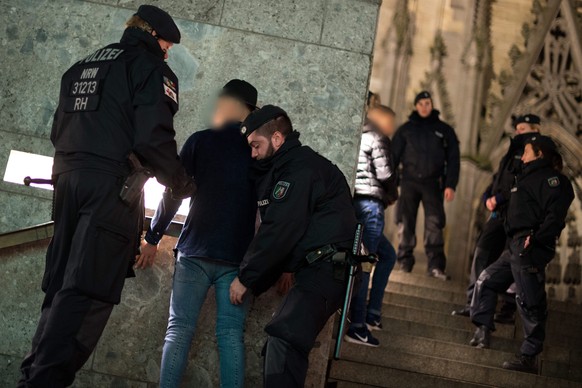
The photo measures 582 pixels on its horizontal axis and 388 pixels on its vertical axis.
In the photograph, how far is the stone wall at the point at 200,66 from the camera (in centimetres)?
577

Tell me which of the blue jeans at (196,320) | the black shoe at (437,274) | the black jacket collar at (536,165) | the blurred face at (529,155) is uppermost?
the blurred face at (529,155)

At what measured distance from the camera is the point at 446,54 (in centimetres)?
1667

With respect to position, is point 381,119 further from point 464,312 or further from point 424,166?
point 424,166

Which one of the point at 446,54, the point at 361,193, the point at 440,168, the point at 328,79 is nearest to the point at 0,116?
the point at 328,79

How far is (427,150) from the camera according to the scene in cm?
958

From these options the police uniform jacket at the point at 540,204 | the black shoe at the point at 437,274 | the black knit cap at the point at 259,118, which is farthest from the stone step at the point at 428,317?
the black knit cap at the point at 259,118

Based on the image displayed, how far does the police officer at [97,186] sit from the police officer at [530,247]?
3232mm

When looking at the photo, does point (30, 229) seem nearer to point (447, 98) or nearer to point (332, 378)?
point (332, 378)

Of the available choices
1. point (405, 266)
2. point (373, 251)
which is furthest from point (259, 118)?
point (405, 266)

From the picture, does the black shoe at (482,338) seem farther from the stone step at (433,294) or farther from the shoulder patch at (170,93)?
the shoulder patch at (170,93)

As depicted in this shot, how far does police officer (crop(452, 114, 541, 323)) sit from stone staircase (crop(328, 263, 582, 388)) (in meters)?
0.21

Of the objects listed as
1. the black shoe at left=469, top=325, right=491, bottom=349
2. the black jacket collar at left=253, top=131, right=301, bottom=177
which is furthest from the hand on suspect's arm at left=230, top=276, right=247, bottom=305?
the black shoe at left=469, top=325, right=491, bottom=349

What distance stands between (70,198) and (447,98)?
12.3 meters

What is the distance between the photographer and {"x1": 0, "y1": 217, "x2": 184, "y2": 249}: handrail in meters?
5.55
